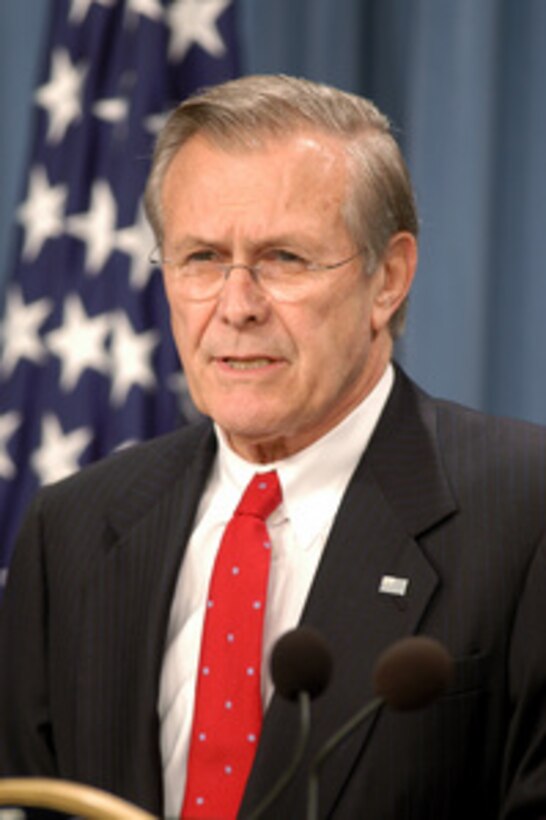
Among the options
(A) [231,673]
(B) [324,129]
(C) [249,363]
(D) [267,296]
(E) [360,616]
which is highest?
(B) [324,129]

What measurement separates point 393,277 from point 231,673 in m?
0.69

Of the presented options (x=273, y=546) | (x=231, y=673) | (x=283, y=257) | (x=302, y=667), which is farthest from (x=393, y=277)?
(x=302, y=667)

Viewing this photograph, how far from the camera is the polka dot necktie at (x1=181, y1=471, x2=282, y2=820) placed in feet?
6.62

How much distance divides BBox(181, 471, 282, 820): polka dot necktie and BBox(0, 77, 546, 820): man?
0.06 feet

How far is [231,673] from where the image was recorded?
2.07 m

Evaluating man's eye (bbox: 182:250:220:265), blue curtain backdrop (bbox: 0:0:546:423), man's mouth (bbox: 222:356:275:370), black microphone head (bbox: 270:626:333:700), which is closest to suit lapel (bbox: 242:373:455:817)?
man's mouth (bbox: 222:356:275:370)

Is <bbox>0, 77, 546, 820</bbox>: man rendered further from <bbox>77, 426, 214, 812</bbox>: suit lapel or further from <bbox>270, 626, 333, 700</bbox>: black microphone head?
<bbox>270, 626, 333, 700</bbox>: black microphone head

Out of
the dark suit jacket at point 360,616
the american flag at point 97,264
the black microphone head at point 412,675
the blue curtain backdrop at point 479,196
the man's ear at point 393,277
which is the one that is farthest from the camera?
the blue curtain backdrop at point 479,196

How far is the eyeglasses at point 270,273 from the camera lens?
6.98 ft

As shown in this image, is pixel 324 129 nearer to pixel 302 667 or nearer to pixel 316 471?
pixel 316 471

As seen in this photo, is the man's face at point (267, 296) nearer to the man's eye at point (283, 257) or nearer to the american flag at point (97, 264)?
the man's eye at point (283, 257)

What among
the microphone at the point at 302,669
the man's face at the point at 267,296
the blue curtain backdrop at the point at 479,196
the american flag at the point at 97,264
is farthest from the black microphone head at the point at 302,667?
the blue curtain backdrop at the point at 479,196

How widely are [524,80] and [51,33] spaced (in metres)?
1.19

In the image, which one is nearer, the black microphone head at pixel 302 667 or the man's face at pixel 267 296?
the black microphone head at pixel 302 667
